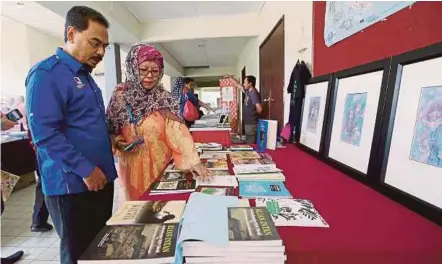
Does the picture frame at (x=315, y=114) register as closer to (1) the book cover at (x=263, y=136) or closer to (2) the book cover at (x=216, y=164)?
(1) the book cover at (x=263, y=136)

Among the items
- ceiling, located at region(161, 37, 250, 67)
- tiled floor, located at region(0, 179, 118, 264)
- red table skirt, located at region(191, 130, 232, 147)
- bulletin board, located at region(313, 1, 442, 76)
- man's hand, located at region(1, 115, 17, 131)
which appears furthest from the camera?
ceiling, located at region(161, 37, 250, 67)

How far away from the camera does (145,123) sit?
1.21 meters

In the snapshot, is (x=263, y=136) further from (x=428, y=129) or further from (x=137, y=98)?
(x=428, y=129)

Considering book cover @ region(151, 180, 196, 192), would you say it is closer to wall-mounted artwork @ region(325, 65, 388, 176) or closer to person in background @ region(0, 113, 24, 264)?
wall-mounted artwork @ region(325, 65, 388, 176)

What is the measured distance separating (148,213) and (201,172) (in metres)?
0.38

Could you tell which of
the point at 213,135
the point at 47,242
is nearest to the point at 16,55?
the point at 47,242

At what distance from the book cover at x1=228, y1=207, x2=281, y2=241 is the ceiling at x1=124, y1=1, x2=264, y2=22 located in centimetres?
362

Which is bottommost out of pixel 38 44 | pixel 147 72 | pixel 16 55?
pixel 147 72

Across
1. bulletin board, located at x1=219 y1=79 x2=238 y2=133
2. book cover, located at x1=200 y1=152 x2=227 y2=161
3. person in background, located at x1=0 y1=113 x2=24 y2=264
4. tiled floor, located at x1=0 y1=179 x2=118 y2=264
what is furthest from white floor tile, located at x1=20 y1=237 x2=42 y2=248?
bulletin board, located at x1=219 y1=79 x2=238 y2=133

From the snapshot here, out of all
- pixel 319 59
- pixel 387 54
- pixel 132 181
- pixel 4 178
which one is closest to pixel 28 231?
pixel 4 178

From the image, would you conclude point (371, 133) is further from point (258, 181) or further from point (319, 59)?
point (319, 59)

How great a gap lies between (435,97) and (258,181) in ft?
1.86

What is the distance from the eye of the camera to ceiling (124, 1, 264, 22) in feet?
12.0

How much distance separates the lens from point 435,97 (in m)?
0.65
